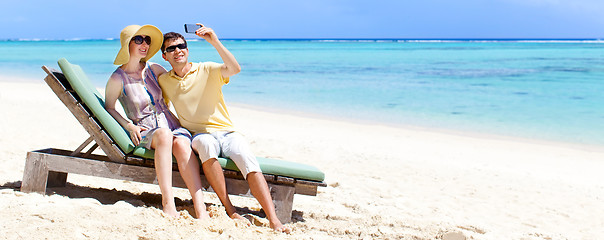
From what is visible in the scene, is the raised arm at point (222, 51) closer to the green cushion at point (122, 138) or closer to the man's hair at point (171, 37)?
the man's hair at point (171, 37)

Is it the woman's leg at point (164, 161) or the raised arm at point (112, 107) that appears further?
the raised arm at point (112, 107)

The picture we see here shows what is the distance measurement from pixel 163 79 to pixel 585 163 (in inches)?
230

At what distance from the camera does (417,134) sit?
998 cm

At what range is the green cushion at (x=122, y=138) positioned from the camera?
389 cm

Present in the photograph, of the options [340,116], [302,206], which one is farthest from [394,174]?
[340,116]

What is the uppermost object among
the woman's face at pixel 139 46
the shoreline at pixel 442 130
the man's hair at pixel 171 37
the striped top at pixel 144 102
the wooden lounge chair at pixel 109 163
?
the man's hair at pixel 171 37

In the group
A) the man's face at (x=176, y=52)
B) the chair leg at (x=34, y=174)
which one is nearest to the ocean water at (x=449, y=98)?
the man's face at (x=176, y=52)

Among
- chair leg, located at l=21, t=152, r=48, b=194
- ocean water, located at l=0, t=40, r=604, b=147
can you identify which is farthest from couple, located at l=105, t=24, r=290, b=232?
ocean water, located at l=0, t=40, r=604, b=147

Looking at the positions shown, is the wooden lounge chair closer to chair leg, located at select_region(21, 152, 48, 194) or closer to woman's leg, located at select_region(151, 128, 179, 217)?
chair leg, located at select_region(21, 152, 48, 194)

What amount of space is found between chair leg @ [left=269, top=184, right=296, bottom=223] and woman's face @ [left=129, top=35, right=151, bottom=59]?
1.27 metres

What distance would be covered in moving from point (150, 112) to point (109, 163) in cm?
43

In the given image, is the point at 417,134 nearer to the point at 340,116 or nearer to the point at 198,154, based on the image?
the point at 340,116

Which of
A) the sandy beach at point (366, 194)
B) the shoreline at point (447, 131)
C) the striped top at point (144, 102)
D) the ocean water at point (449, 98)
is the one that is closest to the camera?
the sandy beach at point (366, 194)

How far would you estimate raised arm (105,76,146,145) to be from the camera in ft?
12.9
